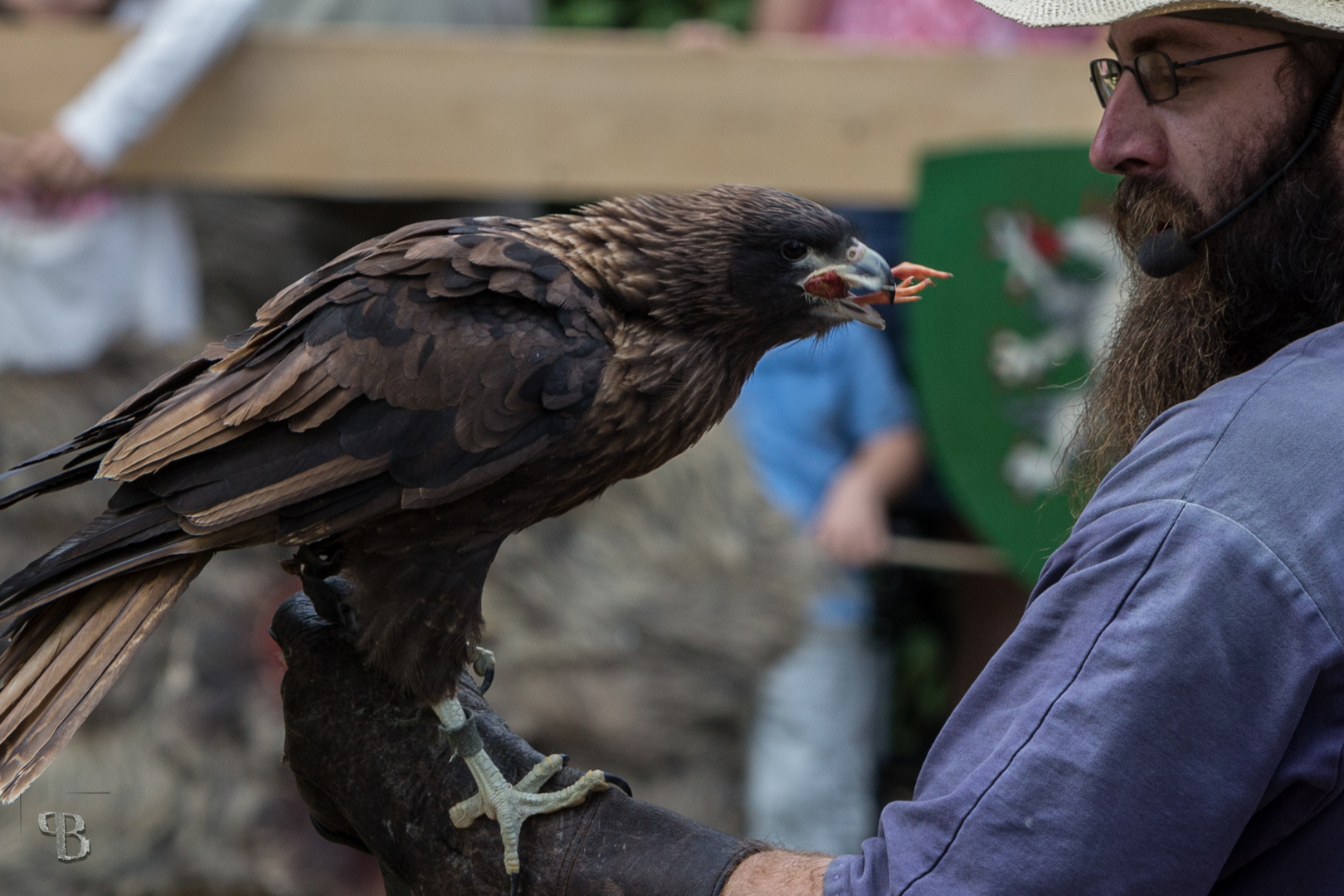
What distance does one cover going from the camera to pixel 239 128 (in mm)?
3967

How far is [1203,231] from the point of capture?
1.61 metres

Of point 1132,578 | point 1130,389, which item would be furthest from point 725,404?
point 1132,578

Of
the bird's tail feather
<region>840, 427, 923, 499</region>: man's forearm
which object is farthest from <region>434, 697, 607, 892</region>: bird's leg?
<region>840, 427, 923, 499</region>: man's forearm

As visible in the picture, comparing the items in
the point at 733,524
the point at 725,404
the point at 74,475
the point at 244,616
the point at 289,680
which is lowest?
the point at 244,616

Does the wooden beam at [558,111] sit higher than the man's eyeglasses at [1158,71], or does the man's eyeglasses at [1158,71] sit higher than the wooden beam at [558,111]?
the man's eyeglasses at [1158,71]

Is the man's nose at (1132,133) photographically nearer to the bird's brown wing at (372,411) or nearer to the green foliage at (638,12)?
the bird's brown wing at (372,411)

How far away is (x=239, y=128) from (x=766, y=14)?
65.4 inches

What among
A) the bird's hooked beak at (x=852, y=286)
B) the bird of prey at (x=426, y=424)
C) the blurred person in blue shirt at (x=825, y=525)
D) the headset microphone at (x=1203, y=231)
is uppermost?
the headset microphone at (x=1203, y=231)

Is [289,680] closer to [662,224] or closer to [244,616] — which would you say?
[662,224]

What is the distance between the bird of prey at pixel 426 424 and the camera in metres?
1.91

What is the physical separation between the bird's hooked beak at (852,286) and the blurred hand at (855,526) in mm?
1850

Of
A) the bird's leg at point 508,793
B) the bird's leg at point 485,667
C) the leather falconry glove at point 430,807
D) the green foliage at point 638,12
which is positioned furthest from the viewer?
the green foliage at point 638,12

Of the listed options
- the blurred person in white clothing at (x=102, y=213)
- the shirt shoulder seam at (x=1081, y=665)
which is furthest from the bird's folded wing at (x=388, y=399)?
the blurred person in white clothing at (x=102, y=213)

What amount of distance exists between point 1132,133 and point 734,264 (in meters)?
0.64
